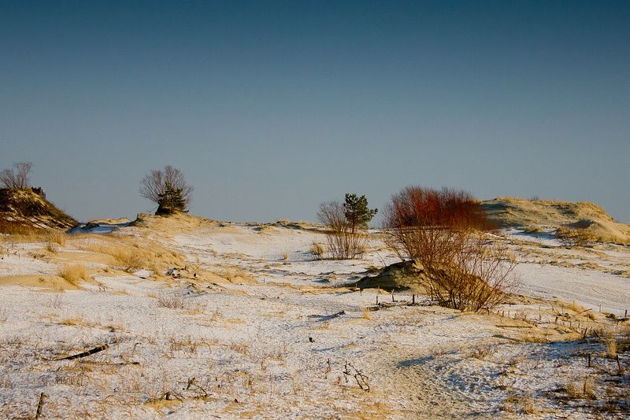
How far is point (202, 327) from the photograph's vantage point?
5.63m

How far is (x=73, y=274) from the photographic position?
8.14 meters

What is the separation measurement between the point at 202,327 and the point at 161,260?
979 centimetres

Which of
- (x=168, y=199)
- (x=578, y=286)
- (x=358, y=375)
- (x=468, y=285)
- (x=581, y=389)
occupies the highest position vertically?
(x=168, y=199)

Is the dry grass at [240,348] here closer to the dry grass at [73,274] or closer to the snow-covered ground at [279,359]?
the snow-covered ground at [279,359]

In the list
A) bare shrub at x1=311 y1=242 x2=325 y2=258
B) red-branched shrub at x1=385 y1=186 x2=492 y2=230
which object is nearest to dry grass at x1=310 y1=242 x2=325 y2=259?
bare shrub at x1=311 y1=242 x2=325 y2=258

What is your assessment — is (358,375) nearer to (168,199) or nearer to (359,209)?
(359,209)

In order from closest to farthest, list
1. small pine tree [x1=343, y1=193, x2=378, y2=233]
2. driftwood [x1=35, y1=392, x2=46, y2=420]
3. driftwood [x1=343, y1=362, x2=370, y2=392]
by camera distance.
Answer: driftwood [x1=35, y1=392, x2=46, y2=420], driftwood [x1=343, y1=362, x2=370, y2=392], small pine tree [x1=343, y1=193, x2=378, y2=233]

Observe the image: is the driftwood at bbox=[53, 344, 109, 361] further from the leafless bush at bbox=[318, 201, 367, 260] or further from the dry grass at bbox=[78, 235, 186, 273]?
the leafless bush at bbox=[318, 201, 367, 260]

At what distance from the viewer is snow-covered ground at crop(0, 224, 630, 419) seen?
3.32 metres

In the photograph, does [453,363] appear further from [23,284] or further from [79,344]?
[23,284]

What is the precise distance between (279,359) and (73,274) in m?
5.02

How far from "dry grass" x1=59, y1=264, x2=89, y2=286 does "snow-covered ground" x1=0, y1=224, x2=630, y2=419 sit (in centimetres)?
24

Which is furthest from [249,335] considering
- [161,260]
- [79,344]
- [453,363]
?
[161,260]

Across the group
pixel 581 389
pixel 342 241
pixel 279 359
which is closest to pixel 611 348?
pixel 581 389
